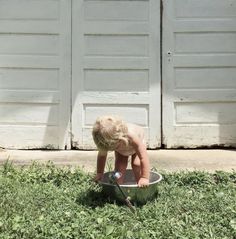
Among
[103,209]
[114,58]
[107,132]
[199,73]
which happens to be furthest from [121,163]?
[199,73]

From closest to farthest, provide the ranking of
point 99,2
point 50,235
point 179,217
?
point 50,235 < point 179,217 < point 99,2

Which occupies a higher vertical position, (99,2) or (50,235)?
(99,2)

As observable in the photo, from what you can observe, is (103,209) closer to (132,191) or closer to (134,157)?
(132,191)

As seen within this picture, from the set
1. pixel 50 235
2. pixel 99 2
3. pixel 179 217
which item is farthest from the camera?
pixel 99 2

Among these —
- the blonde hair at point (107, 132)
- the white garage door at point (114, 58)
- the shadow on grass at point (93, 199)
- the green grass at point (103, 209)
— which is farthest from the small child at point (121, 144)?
the white garage door at point (114, 58)

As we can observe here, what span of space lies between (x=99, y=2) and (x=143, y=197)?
9.54 feet

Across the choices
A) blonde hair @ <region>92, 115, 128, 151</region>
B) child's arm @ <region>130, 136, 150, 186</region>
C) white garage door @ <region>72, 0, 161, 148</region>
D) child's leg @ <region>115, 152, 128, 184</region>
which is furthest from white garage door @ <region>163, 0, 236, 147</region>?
blonde hair @ <region>92, 115, 128, 151</region>

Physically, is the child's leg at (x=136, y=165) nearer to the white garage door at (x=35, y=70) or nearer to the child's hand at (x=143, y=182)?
the child's hand at (x=143, y=182)

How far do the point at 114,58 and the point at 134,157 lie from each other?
2264mm

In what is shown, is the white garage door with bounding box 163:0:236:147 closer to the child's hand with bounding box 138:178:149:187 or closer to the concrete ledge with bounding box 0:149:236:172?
the concrete ledge with bounding box 0:149:236:172

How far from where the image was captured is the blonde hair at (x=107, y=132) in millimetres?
3674

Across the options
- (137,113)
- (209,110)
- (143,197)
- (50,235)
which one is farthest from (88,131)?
(50,235)

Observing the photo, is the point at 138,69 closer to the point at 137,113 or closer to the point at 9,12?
the point at 137,113

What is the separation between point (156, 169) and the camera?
205 inches
